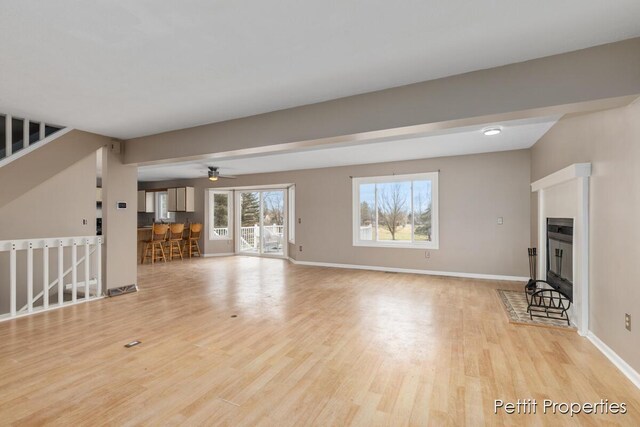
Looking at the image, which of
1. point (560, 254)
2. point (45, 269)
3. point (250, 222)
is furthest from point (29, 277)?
point (560, 254)

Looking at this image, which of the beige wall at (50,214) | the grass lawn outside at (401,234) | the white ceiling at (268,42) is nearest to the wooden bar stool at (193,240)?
the beige wall at (50,214)

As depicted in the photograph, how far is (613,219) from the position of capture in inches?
99.3

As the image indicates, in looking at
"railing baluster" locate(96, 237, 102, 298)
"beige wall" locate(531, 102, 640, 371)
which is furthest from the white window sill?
"railing baluster" locate(96, 237, 102, 298)

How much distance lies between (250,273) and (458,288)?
A: 13.2 ft

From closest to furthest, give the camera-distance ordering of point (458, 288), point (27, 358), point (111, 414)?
point (111, 414)
point (27, 358)
point (458, 288)

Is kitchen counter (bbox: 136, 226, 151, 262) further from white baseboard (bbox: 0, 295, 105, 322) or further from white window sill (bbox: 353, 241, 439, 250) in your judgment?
white window sill (bbox: 353, 241, 439, 250)

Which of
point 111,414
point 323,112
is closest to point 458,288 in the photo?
point 323,112

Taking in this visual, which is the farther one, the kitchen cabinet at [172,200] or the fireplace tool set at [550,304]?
the kitchen cabinet at [172,200]

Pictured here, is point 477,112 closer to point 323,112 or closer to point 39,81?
point 323,112

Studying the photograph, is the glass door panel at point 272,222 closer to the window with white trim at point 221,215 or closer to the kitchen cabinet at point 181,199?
the window with white trim at point 221,215

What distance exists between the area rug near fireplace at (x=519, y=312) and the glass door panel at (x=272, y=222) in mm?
5654

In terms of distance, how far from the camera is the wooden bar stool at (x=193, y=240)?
8.78 m

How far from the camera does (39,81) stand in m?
2.69

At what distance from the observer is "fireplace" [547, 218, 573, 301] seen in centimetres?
343
